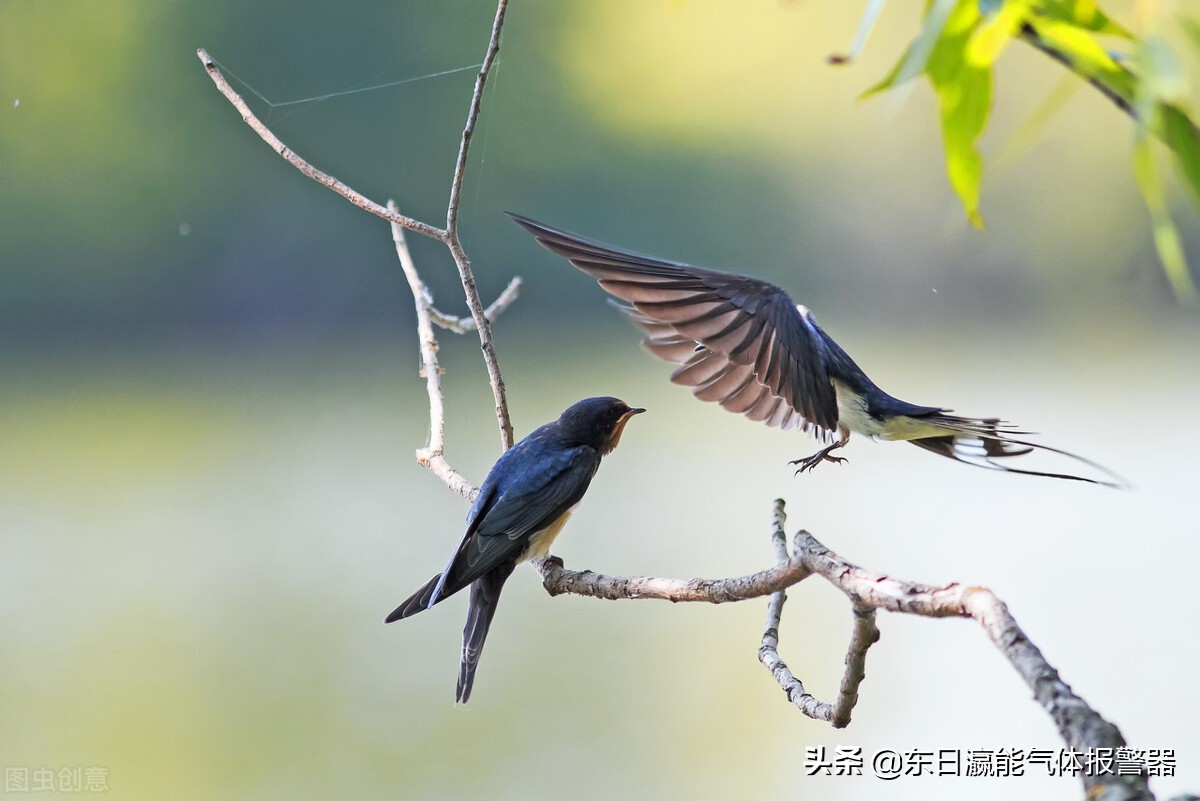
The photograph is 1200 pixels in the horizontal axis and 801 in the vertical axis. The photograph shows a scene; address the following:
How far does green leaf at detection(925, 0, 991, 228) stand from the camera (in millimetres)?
475

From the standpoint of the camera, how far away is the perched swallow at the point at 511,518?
1.48m

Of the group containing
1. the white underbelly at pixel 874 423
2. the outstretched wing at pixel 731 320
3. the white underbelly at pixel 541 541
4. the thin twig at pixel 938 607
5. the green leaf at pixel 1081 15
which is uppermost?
the outstretched wing at pixel 731 320

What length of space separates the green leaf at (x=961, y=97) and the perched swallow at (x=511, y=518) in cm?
100

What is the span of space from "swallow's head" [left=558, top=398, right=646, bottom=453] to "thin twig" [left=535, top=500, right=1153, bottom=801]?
2.06 feet

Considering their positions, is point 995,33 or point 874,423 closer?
point 995,33

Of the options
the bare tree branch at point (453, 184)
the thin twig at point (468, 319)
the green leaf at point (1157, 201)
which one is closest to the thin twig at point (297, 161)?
the bare tree branch at point (453, 184)

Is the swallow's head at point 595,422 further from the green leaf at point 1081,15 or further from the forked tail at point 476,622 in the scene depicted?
the green leaf at point 1081,15

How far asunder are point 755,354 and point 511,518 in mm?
391

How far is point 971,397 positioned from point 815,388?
3.85 m

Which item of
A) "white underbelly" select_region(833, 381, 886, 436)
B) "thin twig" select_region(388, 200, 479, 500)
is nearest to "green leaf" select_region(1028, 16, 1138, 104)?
"white underbelly" select_region(833, 381, 886, 436)

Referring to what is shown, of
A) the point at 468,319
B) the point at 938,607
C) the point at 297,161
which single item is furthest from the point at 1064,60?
the point at 468,319

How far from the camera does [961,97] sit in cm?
49

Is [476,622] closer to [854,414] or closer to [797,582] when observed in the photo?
[854,414]

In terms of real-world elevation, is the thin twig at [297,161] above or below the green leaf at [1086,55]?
above
